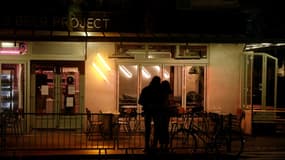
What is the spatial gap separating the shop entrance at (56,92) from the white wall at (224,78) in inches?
189

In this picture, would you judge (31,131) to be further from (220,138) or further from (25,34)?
(220,138)

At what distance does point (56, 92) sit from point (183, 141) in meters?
5.21

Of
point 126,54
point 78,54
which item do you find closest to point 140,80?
point 126,54

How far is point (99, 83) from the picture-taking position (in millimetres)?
18578

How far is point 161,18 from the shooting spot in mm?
18719

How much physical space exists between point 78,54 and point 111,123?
11.3ft

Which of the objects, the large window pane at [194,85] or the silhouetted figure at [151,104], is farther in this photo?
the large window pane at [194,85]

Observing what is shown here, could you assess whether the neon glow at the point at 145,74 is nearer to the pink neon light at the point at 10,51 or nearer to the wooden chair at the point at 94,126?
the wooden chair at the point at 94,126

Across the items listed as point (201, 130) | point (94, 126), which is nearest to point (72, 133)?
point (94, 126)

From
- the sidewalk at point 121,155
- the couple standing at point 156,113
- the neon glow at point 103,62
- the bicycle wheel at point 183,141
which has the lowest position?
the sidewalk at point 121,155

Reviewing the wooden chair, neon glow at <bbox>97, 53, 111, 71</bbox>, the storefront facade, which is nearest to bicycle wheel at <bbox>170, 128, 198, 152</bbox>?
the wooden chair

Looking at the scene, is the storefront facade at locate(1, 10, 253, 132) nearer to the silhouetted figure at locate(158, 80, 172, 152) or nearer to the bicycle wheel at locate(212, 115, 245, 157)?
the silhouetted figure at locate(158, 80, 172, 152)

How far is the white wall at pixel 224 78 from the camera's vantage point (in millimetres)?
19312

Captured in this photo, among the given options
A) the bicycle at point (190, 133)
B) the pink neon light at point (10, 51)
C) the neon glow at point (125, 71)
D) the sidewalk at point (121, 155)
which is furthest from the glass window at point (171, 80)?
the sidewalk at point (121, 155)
